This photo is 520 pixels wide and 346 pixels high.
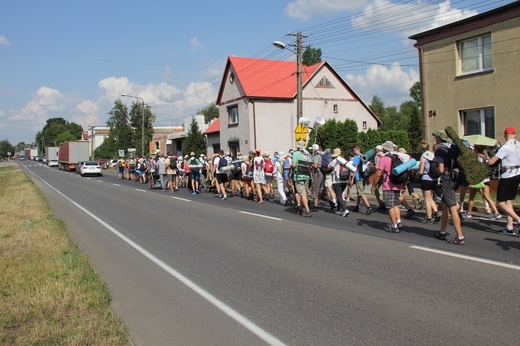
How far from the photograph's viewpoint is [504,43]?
1653 cm

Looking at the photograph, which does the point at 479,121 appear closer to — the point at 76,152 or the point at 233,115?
the point at 233,115

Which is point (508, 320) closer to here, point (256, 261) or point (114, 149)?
point (256, 261)

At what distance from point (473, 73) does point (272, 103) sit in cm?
2017

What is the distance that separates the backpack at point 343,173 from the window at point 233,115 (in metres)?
26.8

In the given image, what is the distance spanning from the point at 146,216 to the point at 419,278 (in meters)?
8.89

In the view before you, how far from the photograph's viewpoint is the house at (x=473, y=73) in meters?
16.5

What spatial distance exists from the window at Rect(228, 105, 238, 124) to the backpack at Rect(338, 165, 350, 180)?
87.8ft

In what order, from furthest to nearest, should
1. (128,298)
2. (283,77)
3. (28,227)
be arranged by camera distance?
1. (283,77)
2. (28,227)
3. (128,298)

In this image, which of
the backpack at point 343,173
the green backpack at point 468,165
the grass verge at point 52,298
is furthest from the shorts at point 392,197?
the grass verge at point 52,298

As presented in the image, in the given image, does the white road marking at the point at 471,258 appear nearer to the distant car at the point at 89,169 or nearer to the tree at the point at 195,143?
the distant car at the point at 89,169

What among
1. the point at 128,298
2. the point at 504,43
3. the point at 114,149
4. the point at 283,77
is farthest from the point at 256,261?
the point at 114,149

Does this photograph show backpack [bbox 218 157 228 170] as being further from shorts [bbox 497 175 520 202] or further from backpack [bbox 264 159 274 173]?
shorts [bbox 497 175 520 202]

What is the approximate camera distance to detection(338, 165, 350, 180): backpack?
11652mm

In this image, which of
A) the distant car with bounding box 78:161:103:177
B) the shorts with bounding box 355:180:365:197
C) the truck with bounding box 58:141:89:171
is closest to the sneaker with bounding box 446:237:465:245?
the shorts with bounding box 355:180:365:197
